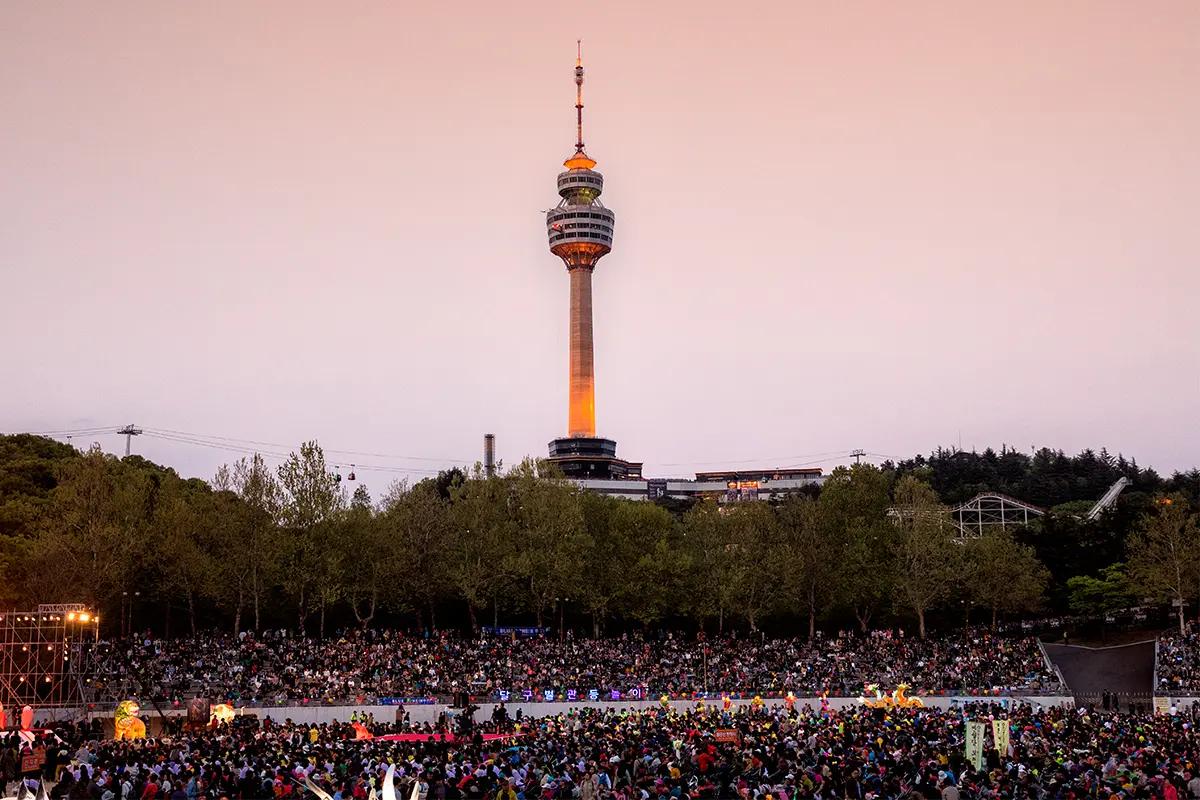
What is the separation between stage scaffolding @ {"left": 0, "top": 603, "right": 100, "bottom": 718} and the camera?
45.7 m

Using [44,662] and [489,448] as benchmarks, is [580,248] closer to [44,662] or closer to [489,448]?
[489,448]

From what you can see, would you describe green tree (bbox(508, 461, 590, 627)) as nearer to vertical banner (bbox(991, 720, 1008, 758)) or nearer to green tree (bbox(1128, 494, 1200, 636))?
green tree (bbox(1128, 494, 1200, 636))

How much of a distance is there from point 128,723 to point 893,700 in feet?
102

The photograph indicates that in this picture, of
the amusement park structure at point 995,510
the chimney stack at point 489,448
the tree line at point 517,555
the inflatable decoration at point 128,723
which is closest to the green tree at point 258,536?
the tree line at point 517,555

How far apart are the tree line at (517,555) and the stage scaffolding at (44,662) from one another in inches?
209

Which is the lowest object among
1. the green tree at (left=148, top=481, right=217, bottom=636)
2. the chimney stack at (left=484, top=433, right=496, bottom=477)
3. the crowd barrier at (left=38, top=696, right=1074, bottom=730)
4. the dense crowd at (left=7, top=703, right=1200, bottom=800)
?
the crowd barrier at (left=38, top=696, right=1074, bottom=730)

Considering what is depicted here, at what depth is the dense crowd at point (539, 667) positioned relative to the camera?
51156 mm

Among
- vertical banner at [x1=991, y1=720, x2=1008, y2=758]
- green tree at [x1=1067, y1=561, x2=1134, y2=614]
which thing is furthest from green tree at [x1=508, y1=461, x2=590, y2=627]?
vertical banner at [x1=991, y1=720, x2=1008, y2=758]

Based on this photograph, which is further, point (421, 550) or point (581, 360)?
point (581, 360)

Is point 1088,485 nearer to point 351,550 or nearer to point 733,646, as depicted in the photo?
point 733,646

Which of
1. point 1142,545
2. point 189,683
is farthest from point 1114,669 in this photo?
point 189,683

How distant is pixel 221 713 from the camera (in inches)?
1752

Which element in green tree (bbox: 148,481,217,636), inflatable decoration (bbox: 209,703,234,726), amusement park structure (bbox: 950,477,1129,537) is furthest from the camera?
amusement park structure (bbox: 950,477,1129,537)

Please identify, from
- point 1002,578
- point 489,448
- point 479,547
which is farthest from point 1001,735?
point 489,448
